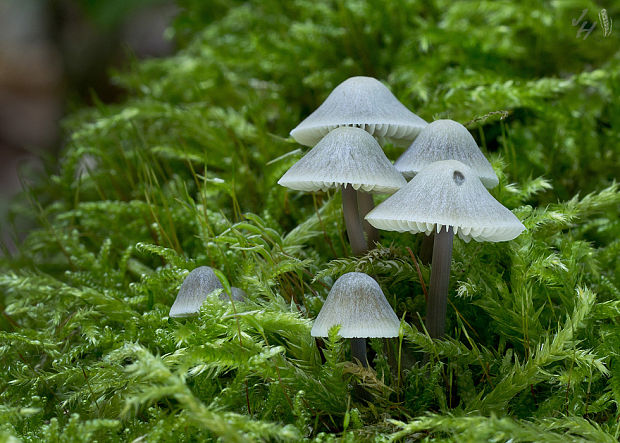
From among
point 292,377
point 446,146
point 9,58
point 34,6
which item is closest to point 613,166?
point 446,146

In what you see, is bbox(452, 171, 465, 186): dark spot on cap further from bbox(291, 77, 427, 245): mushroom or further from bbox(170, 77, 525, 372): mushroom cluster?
bbox(291, 77, 427, 245): mushroom

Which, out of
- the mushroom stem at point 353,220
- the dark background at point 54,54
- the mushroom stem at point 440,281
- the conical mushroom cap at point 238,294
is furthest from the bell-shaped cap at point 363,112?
the dark background at point 54,54

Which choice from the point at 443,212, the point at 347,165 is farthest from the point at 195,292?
the point at 443,212

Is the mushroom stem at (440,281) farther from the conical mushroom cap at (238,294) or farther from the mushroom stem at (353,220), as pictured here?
the conical mushroom cap at (238,294)

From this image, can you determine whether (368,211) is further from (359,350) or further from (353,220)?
(359,350)

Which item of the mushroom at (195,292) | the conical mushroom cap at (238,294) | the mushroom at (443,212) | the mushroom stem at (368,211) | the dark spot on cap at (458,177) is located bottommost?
the conical mushroom cap at (238,294)

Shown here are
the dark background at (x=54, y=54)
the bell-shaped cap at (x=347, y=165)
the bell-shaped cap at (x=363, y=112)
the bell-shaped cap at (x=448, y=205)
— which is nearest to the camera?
the bell-shaped cap at (x=448, y=205)

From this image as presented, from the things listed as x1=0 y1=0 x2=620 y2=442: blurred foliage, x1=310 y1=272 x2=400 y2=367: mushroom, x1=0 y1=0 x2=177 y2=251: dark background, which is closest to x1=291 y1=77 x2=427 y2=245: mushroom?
x1=0 y1=0 x2=620 y2=442: blurred foliage
